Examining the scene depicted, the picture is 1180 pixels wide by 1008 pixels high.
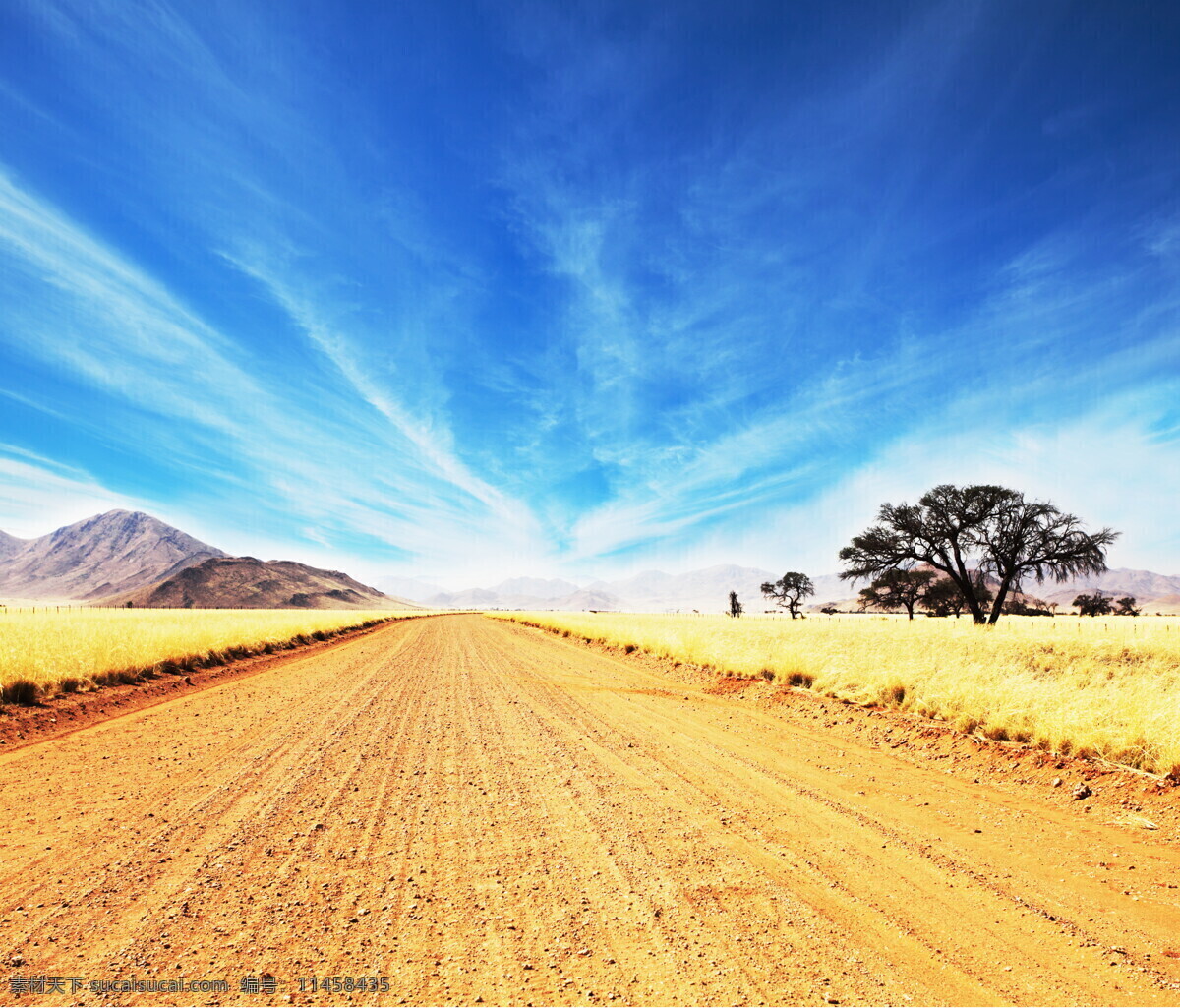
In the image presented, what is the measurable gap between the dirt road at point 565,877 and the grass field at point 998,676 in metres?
1.59

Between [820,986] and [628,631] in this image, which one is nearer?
[820,986]

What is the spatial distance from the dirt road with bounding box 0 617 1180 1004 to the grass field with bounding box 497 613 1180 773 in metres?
1.59

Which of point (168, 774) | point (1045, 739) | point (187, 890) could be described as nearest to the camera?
point (187, 890)

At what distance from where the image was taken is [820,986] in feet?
8.91

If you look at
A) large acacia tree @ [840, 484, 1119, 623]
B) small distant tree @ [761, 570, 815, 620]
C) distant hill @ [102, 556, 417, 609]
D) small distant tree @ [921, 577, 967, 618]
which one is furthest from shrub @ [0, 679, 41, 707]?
distant hill @ [102, 556, 417, 609]

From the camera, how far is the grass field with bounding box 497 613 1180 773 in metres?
6.36

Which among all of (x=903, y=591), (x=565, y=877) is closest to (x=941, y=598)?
(x=903, y=591)

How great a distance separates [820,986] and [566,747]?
4705 millimetres

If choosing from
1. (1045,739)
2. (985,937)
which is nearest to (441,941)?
(985,937)

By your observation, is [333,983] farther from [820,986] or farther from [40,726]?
[40,726]

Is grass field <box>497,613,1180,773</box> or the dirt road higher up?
grass field <box>497,613,1180,773</box>

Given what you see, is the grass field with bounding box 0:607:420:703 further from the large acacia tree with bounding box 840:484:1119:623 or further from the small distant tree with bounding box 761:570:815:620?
the small distant tree with bounding box 761:570:815:620

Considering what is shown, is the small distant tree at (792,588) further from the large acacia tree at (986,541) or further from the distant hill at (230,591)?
the distant hill at (230,591)

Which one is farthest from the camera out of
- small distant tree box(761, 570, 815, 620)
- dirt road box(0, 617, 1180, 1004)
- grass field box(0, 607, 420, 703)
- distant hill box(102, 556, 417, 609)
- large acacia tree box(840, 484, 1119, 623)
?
distant hill box(102, 556, 417, 609)
